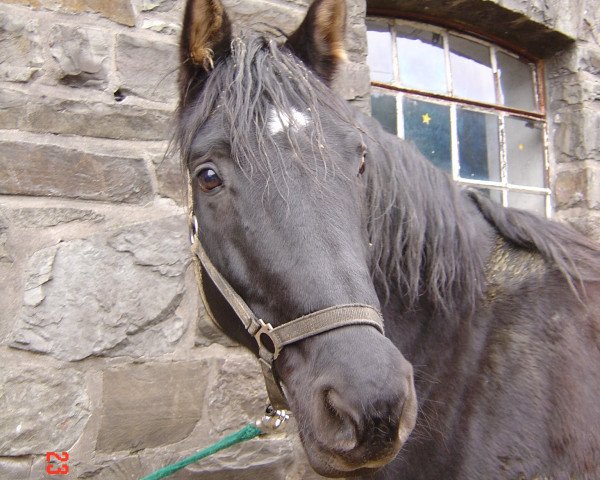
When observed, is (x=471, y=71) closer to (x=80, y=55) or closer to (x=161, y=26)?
(x=161, y=26)

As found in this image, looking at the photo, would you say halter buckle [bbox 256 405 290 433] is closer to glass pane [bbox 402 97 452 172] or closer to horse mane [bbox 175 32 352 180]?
horse mane [bbox 175 32 352 180]

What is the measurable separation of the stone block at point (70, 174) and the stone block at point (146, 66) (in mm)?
265

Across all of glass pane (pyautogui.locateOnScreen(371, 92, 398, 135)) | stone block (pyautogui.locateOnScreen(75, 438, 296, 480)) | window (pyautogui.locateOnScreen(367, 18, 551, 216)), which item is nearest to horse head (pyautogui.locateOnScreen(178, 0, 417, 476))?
stone block (pyautogui.locateOnScreen(75, 438, 296, 480))

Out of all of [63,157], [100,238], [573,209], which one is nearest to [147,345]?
[100,238]

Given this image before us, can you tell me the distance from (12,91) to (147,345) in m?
0.98

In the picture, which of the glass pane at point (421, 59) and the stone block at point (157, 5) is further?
the glass pane at point (421, 59)

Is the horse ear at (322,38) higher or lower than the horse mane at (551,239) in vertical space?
higher

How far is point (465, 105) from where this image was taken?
3.22 m

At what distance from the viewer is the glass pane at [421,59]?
3.05m

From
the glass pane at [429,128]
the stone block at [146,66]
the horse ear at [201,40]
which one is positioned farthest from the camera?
the glass pane at [429,128]

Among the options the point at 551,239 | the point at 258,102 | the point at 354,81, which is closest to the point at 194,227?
the point at 258,102
